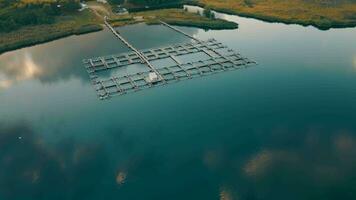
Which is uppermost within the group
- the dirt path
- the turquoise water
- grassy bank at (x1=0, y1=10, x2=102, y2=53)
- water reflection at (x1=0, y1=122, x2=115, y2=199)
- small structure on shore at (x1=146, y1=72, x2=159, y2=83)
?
the dirt path

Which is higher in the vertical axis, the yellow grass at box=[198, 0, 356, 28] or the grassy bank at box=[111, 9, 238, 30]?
the yellow grass at box=[198, 0, 356, 28]

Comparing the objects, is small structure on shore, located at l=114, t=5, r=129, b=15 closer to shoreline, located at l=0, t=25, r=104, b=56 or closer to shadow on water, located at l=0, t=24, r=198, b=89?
shadow on water, located at l=0, t=24, r=198, b=89

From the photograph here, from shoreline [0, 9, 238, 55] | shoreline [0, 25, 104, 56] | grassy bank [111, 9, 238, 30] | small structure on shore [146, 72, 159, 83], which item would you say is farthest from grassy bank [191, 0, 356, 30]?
small structure on shore [146, 72, 159, 83]

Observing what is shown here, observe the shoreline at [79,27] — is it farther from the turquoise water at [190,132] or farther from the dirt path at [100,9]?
the turquoise water at [190,132]

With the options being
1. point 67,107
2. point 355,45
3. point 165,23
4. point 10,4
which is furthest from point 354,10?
point 10,4

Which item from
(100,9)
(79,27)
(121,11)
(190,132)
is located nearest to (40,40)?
(79,27)

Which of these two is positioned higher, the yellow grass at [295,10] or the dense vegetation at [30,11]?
the yellow grass at [295,10]

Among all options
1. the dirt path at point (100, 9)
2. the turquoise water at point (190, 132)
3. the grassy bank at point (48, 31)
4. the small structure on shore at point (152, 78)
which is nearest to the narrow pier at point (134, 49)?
the small structure on shore at point (152, 78)
